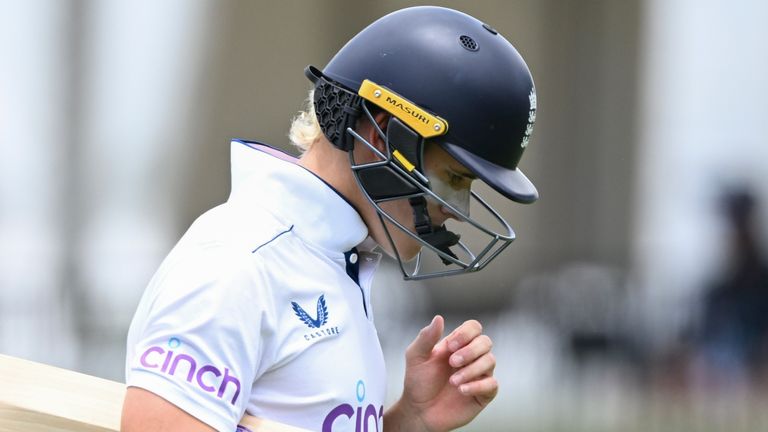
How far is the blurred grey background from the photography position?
7.29 meters

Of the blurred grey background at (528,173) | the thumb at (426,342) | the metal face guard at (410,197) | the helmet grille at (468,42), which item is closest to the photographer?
the metal face guard at (410,197)

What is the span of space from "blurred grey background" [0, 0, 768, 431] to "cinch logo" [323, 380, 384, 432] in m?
4.97

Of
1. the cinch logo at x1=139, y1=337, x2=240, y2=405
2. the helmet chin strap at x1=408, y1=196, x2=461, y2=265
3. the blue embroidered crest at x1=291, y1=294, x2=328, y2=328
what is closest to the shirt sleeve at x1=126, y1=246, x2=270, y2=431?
the cinch logo at x1=139, y1=337, x2=240, y2=405

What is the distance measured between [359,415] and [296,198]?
0.39 meters

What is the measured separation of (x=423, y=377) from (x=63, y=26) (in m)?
5.37

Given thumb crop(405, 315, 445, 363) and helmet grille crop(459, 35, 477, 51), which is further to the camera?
thumb crop(405, 315, 445, 363)

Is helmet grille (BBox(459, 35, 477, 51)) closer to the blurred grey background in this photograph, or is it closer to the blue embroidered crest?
the blue embroidered crest

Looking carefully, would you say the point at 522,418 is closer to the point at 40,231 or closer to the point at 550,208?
the point at 550,208

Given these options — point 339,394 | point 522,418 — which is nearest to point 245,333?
point 339,394

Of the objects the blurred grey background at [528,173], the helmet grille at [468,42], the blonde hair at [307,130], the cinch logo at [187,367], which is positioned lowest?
the blurred grey background at [528,173]

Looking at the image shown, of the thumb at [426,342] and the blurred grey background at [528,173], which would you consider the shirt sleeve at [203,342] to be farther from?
the blurred grey background at [528,173]

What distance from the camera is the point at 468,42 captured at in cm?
231

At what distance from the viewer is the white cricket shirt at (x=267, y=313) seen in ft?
6.02

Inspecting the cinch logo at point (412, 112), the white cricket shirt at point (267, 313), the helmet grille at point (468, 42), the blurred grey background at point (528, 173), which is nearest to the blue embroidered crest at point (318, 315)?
the white cricket shirt at point (267, 313)
